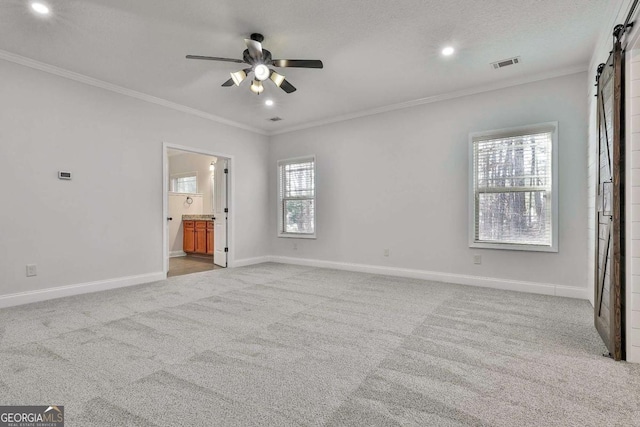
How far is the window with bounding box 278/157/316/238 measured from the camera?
20.3 ft

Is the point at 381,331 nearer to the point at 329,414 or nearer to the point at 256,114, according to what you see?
the point at 329,414

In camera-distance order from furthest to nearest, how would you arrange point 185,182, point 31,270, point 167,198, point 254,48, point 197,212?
point 185,182 → point 197,212 → point 167,198 → point 31,270 → point 254,48

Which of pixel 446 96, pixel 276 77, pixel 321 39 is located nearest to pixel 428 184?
pixel 446 96

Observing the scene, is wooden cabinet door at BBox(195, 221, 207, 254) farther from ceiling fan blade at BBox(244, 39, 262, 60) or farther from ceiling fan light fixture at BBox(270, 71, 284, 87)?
ceiling fan blade at BBox(244, 39, 262, 60)

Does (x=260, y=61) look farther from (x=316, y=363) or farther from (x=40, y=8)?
(x=316, y=363)

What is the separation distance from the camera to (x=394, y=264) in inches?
202

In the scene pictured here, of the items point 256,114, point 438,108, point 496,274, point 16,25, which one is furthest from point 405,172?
point 16,25

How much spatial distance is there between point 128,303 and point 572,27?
5323 millimetres

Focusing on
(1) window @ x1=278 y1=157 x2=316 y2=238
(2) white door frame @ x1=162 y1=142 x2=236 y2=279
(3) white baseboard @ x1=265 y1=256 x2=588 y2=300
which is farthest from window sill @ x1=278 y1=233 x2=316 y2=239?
(2) white door frame @ x1=162 y1=142 x2=236 y2=279

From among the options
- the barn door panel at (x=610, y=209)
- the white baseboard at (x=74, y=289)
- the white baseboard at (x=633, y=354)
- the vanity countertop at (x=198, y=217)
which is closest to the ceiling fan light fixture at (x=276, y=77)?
the barn door panel at (x=610, y=209)

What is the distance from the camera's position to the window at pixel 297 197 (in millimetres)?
6195

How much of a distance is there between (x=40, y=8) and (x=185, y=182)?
6.49 metres

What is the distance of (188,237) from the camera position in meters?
8.00

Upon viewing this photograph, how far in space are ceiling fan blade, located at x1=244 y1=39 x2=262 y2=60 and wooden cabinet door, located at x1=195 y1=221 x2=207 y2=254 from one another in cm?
532
